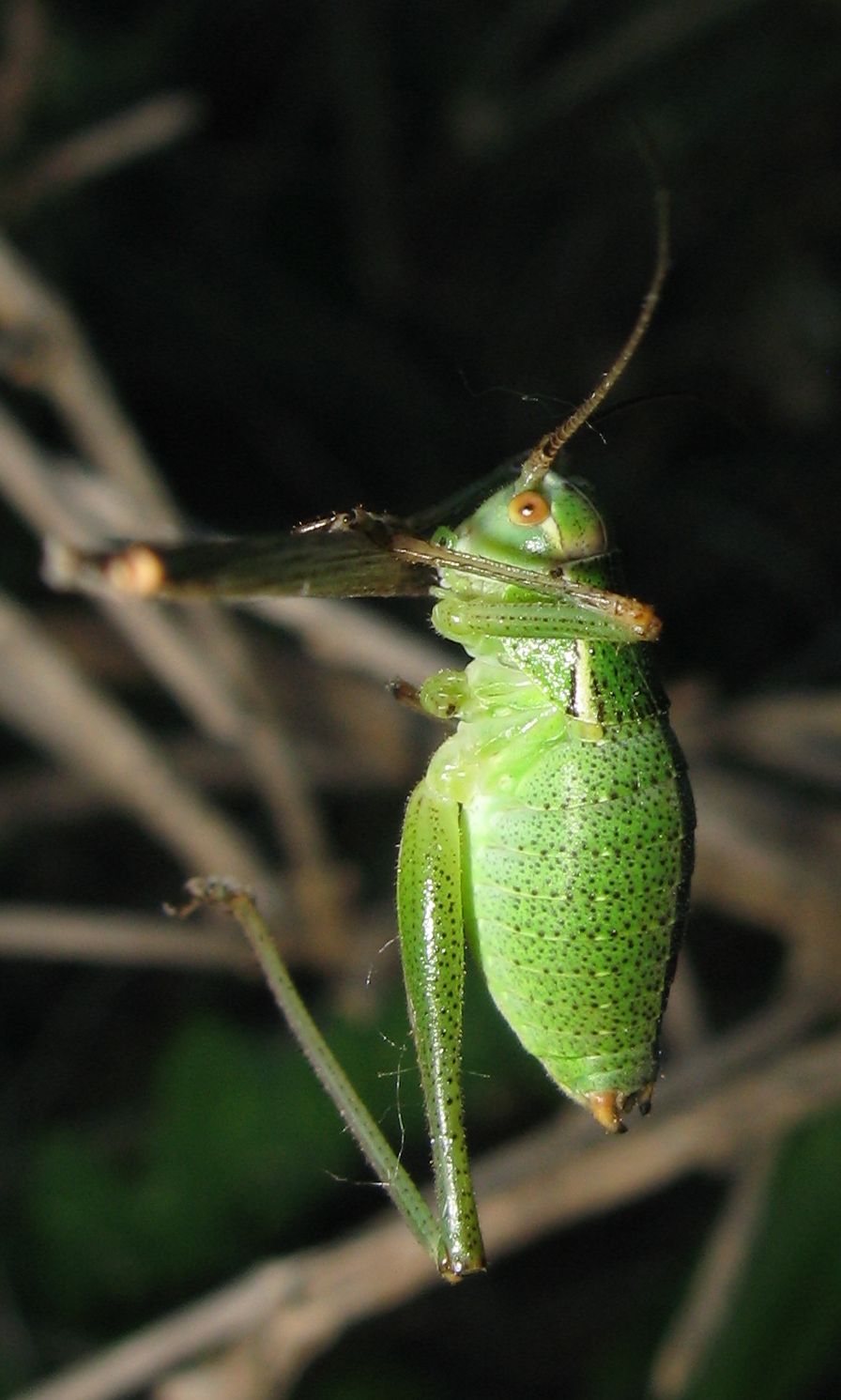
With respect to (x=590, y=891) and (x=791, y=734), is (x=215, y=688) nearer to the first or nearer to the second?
(x=791, y=734)

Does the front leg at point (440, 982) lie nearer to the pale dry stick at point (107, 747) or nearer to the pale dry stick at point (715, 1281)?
the pale dry stick at point (715, 1281)

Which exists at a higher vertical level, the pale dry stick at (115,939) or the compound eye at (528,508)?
the pale dry stick at (115,939)

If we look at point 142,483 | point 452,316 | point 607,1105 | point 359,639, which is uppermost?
point 452,316

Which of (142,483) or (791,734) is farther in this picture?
(791,734)

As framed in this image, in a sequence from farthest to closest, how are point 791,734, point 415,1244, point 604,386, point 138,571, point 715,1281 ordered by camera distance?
point 791,734, point 715,1281, point 415,1244, point 604,386, point 138,571

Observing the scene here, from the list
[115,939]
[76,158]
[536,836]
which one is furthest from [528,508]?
[76,158]

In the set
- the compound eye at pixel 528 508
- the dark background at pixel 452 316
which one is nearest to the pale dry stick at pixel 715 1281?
the dark background at pixel 452 316

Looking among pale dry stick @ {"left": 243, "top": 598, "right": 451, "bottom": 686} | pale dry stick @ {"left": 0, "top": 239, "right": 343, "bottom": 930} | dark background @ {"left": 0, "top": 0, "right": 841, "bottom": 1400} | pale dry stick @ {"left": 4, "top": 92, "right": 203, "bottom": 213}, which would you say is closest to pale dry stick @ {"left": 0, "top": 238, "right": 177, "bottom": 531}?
pale dry stick @ {"left": 0, "top": 239, "right": 343, "bottom": 930}

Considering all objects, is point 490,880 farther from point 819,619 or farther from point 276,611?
point 819,619
